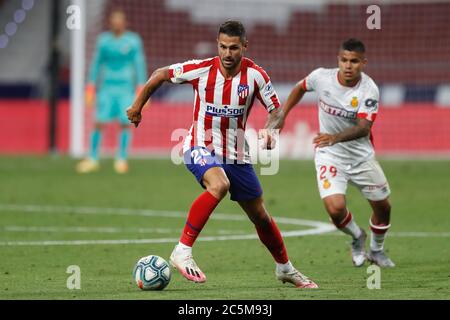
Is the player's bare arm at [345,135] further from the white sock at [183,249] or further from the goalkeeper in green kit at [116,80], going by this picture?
the goalkeeper in green kit at [116,80]

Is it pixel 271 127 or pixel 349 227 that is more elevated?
pixel 271 127

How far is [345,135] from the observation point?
988 centimetres

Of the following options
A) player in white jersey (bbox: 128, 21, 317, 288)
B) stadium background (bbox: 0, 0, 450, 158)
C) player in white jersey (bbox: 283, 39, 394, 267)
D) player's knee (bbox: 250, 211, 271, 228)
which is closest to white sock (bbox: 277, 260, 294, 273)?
player in white jersey (bbox: 128, 21, 317, 288)

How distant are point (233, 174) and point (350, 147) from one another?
2140 mm

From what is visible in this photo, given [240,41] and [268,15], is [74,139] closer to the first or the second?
[268,15]

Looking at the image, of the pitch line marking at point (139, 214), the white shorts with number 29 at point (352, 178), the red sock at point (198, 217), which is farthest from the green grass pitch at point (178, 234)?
the white shorts with number 29 at point (352, 178)

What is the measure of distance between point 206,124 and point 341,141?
1613 millimetres

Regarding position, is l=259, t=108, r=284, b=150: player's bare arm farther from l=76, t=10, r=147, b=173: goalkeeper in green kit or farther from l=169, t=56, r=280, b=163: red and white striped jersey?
l=76, t=10, r=147, b=173: goalkeeper in green kit

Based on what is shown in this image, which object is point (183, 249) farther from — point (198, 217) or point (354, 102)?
point (354, 102)

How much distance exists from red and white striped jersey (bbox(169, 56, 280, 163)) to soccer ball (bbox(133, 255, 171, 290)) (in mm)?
1108

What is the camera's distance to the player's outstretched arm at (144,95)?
8.54 metres

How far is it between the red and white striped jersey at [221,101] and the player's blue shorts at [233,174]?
82mm

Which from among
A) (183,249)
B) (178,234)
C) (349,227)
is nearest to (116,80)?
(178,234)
